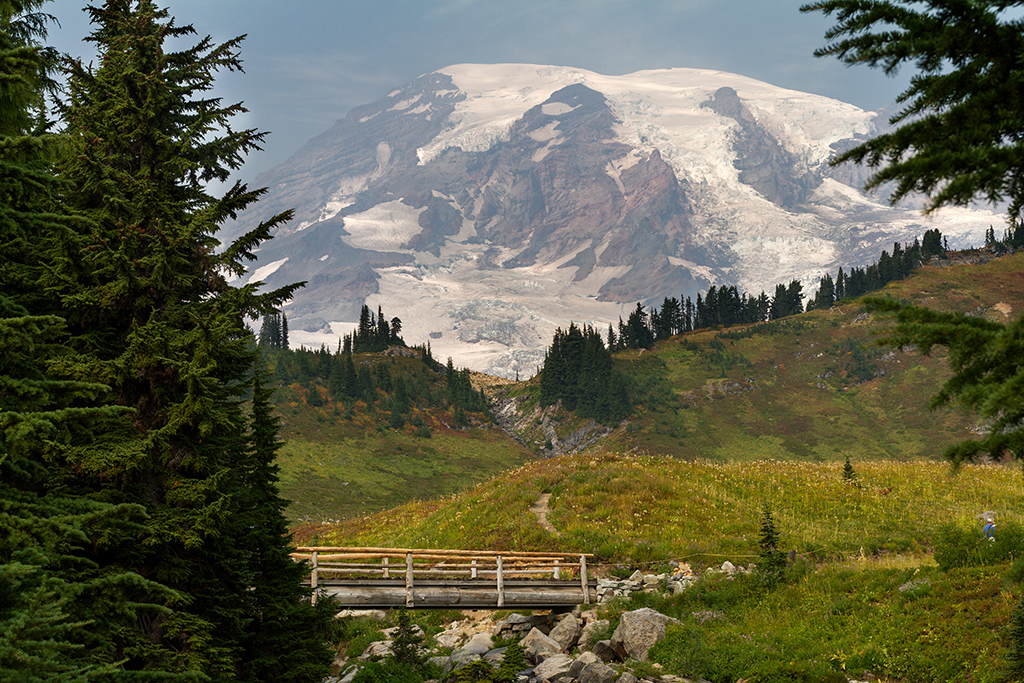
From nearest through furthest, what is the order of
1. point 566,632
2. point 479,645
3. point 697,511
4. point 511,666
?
1. point 511,666
2. point 566,632
3. point 479,645
4. point 697,511

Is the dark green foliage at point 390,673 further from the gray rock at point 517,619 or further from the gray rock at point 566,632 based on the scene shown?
the gray rock at point 517,619

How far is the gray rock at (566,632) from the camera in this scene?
23453 millimetres

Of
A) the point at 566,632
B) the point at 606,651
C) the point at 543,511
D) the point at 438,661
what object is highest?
the point at 543,511

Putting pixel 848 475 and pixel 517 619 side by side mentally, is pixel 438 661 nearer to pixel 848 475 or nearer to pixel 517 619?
pixel 517 619

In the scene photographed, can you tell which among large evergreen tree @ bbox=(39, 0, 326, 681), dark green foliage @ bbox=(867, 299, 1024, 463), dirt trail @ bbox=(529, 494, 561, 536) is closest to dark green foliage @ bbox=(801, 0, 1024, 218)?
dark green foliage @ bbox=(867, 299, 1024, 463)

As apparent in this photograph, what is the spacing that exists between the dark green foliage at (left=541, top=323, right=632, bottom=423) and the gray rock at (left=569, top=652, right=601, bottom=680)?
123 m

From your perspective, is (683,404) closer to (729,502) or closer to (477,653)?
(729,502)

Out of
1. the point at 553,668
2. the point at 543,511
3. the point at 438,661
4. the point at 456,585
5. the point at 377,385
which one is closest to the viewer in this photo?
the point at 553,668

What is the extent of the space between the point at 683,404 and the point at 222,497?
137 m

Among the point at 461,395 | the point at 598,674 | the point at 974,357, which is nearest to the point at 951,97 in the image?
the point at 974,357

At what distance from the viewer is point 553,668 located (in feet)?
67.0

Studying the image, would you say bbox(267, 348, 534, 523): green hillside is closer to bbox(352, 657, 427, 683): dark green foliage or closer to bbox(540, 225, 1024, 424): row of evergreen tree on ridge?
bbox(540, 225, 1024, 424): row of evergreen tree on ridge

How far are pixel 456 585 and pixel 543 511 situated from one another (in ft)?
41.6

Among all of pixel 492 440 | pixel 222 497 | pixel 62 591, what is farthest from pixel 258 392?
pixel 492 440
